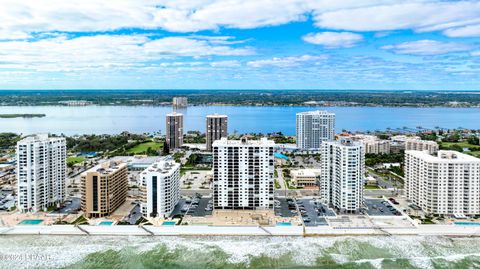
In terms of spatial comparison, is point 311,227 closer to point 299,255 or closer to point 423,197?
point 299,255

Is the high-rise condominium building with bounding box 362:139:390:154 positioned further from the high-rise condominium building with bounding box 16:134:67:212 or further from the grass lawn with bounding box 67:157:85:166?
the high-rise condominium building with bounding box 16:134:67:212

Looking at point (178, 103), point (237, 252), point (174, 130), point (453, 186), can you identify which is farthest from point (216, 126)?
point (178, 103)

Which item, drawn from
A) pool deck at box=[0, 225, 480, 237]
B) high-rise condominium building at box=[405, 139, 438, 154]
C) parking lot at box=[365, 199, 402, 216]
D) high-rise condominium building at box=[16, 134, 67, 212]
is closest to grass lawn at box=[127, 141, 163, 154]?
high-rise condominium building at box=[16, 134, 67, 212]

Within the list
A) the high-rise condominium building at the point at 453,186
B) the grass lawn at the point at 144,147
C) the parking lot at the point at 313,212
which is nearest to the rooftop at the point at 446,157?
the high-rise condominium building at the point at 453,186

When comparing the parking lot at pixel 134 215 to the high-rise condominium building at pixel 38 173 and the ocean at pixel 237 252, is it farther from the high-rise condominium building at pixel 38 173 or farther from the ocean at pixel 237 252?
the high-rise condominium building at pixel 38 173

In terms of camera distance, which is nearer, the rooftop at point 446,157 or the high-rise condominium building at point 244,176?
the rooftop at point 446,157

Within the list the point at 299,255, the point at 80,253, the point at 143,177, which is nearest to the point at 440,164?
the point at 299,255
